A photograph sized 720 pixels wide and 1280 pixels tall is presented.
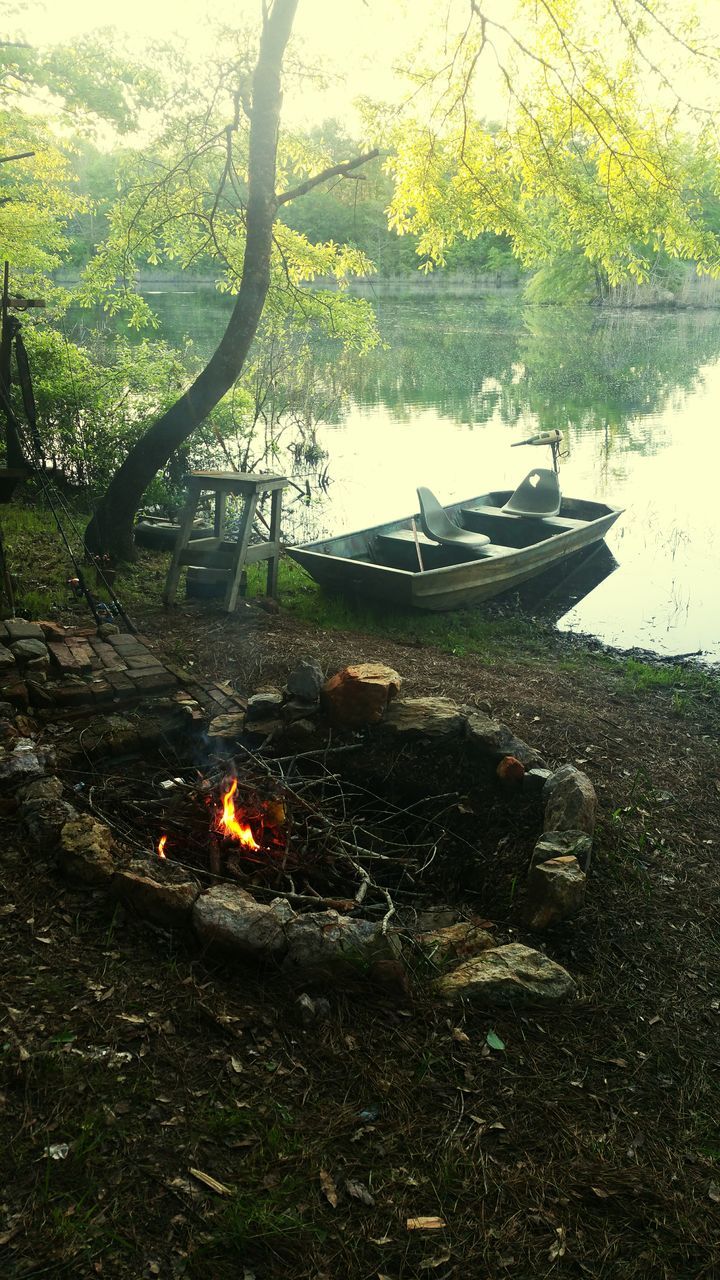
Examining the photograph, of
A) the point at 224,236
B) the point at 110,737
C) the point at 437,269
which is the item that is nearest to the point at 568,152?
the point at 224,236

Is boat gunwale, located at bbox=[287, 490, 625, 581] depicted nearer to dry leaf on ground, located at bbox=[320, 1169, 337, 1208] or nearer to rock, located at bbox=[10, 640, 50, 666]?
rock, located at bbox=[10, 640, 50, 666]

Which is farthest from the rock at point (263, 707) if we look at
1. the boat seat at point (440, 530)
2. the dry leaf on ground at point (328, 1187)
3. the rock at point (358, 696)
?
the boat seat at point (440, 530)

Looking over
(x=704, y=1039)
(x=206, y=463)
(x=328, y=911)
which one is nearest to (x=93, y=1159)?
(x=328, y=911)

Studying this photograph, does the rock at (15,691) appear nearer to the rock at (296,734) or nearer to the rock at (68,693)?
the rock at (68,693)

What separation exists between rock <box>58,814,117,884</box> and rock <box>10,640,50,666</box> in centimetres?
194

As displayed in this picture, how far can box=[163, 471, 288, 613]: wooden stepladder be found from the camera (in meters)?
7.29

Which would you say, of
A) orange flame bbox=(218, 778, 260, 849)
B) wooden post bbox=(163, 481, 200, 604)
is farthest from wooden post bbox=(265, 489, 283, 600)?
orange flame bbox=(218, 778, 260, 849)

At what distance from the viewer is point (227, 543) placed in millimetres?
8336

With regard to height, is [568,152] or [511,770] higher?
[568,152]

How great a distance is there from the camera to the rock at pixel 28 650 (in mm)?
5262

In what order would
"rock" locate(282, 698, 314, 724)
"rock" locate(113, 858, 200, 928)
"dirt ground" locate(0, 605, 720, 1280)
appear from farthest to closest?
"rock" locate(282, 698, 314, 724) → "rock" locate(113, 858, 200, 928) → "dirt ground" locate(0, 605, 720, 1280)

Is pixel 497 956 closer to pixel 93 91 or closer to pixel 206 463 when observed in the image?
pixel 206 463

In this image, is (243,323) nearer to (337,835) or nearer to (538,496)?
(538,496)

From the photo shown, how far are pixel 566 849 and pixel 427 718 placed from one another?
4.12ft
